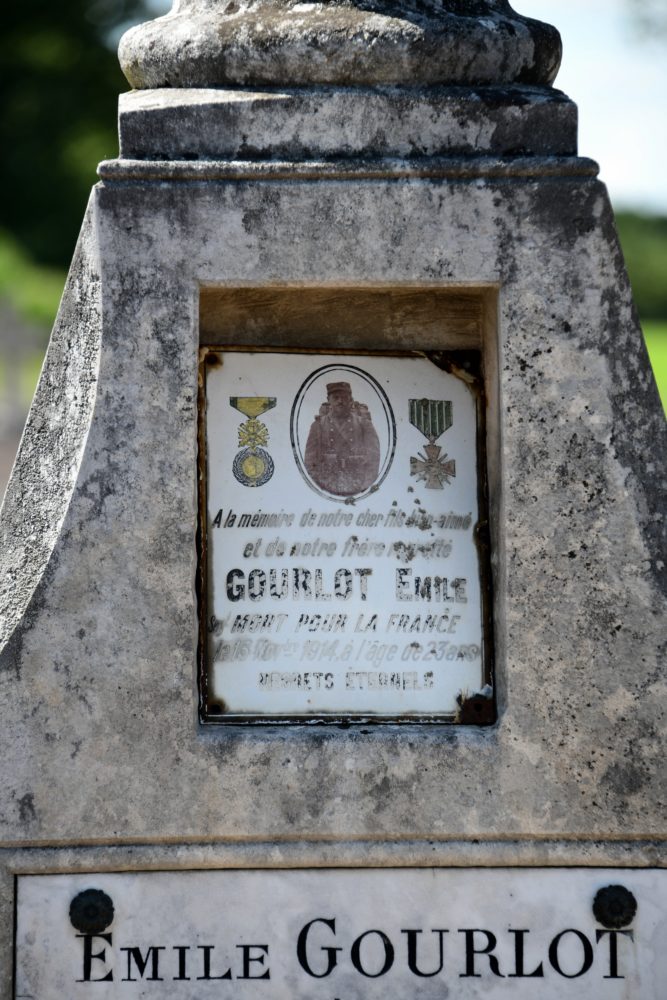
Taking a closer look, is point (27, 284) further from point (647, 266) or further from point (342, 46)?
point (342, 46)

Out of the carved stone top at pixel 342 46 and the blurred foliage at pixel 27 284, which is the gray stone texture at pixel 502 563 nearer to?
the carved stone top at pixel 342 46

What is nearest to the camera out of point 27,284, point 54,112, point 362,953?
point 362,953

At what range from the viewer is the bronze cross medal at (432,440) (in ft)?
12.4

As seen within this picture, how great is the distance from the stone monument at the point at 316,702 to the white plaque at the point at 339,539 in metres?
0.08

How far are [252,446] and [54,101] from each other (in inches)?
913

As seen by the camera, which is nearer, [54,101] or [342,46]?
[342,46]

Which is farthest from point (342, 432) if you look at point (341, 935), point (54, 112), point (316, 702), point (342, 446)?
point (54, 112)

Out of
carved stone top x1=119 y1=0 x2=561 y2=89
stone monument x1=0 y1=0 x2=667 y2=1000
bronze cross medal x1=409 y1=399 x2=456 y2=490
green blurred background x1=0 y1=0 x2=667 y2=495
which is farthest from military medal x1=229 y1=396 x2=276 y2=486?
green blurred background x1=0 y1=0 x2=667 y2=495

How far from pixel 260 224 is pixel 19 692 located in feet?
3.98

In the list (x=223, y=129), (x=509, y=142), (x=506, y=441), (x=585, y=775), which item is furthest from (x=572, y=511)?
(x=223, y=129)

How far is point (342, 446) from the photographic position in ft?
12.3

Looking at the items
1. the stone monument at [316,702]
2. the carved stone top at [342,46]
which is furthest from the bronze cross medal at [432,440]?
the carved stone top at [342,46]

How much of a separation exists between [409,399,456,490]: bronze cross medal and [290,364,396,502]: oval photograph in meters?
0.06

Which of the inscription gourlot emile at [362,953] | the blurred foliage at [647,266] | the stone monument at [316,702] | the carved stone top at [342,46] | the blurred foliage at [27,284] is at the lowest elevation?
the inscription gourlot emile at [362,953]
